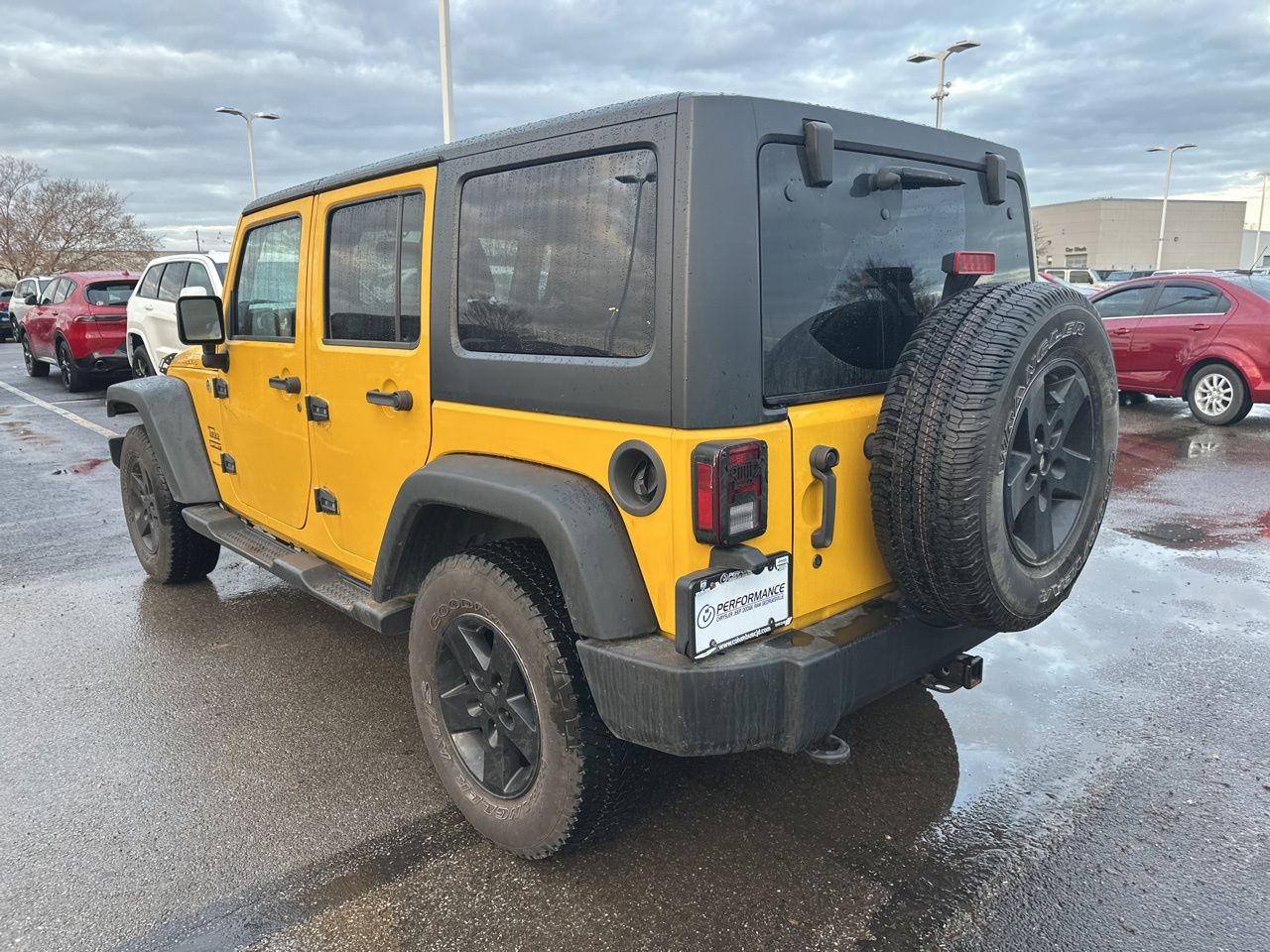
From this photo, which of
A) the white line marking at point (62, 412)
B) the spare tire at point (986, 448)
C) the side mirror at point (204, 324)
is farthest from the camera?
the white line marking at point (62, 412)

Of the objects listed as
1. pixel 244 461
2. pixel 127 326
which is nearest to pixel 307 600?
pixel 244 461

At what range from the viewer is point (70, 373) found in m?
13.6

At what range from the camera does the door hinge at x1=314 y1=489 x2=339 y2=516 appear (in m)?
3.46

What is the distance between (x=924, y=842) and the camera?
106 inches

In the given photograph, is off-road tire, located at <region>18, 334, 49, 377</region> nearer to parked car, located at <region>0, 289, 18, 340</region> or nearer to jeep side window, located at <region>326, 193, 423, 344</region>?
parked car, located at <region>0, 289, 18, 340</region>

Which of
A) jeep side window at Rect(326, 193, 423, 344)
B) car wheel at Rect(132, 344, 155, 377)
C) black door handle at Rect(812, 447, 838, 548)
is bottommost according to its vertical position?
car wheel at Rect(132, 344, 155, 377)

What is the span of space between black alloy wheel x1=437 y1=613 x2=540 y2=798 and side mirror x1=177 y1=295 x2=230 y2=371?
7.26ft

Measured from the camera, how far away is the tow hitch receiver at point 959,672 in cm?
277

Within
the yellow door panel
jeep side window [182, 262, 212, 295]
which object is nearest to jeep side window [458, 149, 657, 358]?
the yellow door panel

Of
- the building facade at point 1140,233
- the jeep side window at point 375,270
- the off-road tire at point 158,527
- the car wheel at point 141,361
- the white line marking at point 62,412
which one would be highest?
the building facade at point 1140,233

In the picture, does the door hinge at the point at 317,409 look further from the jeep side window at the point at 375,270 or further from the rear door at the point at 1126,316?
the rear door at the point at 1126,316

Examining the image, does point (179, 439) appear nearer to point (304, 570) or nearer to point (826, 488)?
point (304, 570)

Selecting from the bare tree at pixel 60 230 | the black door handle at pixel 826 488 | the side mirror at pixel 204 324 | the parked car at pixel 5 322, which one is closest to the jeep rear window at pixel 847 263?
the black door handle at pixel 826 488

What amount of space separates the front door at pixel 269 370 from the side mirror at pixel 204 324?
0.05 meters
